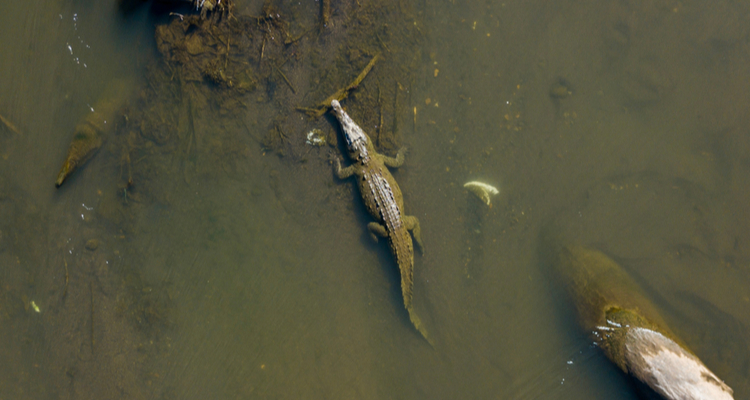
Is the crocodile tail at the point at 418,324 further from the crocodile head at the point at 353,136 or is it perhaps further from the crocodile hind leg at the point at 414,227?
the crocodile head at the point at 353,136

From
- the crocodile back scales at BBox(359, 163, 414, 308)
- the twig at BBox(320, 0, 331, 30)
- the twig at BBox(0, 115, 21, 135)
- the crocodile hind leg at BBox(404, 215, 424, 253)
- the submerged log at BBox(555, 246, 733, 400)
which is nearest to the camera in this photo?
the submerged log at BBox(555, 246, 733, 400)

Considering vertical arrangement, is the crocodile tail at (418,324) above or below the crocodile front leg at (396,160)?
below

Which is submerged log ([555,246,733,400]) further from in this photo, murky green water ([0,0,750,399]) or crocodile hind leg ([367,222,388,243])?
crocodile hind leg ([367,222,388,243])

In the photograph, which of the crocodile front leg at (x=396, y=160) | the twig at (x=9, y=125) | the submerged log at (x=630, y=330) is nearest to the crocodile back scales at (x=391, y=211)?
the crocodile front leg at (x=396, y=160)

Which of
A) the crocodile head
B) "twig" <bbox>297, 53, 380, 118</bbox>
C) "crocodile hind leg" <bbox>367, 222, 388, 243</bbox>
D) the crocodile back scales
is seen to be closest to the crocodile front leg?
the crocodile back scales

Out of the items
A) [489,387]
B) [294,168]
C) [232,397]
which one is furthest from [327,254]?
[489,387]

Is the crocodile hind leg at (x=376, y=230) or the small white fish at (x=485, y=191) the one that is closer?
the crocodile hind leg at (x=376, y=230)
